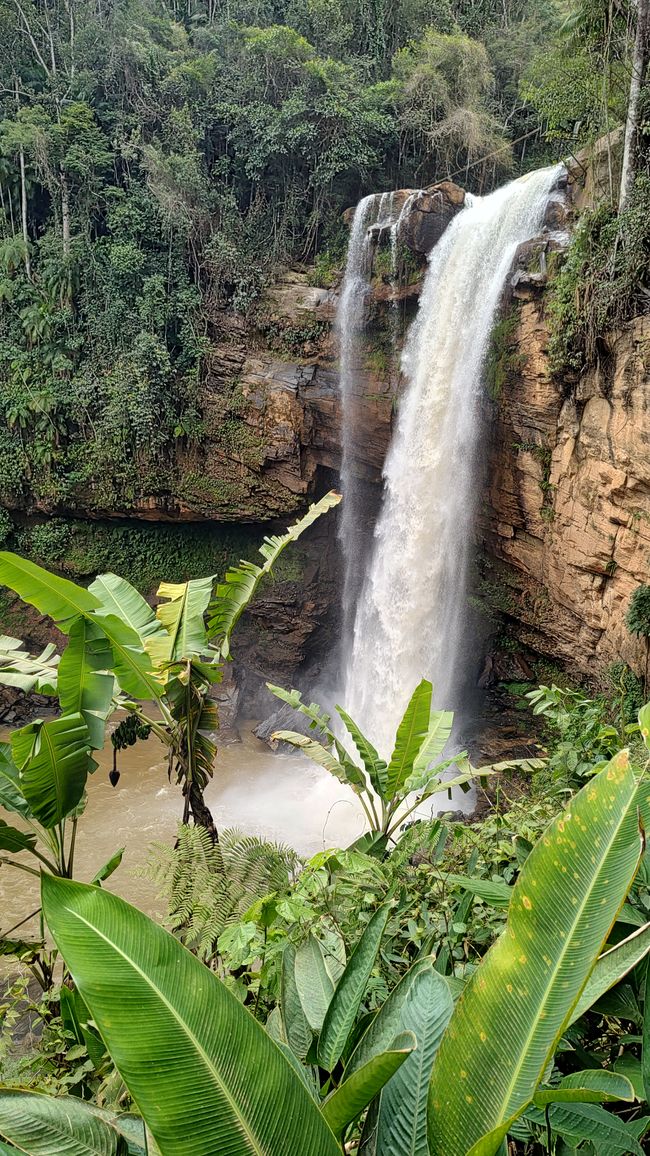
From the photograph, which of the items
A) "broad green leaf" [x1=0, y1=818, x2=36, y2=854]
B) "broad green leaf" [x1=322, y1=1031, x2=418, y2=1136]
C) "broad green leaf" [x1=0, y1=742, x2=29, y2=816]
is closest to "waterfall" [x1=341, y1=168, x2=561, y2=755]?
"broad green leaf" [x1=0, y1=742, x2=29, y2=816]

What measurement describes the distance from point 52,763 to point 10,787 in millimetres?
535

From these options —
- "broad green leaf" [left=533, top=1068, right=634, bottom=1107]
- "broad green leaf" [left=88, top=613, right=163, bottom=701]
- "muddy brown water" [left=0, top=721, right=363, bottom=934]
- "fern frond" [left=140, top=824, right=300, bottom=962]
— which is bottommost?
"muddy brown water" [left=0, top=721, right=363, bottom=934]

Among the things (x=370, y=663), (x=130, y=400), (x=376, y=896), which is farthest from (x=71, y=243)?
(x=376, y=896)

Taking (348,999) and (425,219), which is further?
(425,219)

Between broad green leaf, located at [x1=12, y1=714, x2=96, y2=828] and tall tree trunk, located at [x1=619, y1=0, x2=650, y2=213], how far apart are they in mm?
8425

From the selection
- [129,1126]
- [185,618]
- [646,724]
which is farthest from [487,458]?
[129,1126]

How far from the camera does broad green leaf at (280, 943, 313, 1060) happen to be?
158 centimetres

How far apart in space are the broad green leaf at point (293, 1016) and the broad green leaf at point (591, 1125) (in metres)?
0.57

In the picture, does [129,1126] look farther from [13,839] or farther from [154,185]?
[154,185]

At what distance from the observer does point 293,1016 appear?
162 centimetres

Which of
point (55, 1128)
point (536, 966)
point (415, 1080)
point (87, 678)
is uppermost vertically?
point (536, 966)

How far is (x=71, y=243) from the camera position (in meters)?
14.8

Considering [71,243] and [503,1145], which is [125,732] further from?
[71,243]

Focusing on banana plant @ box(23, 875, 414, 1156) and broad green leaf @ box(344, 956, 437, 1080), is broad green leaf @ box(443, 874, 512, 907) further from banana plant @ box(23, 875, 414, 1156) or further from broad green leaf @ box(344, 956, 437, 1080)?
banana plant @ box(23, 875, 414, 1156)
